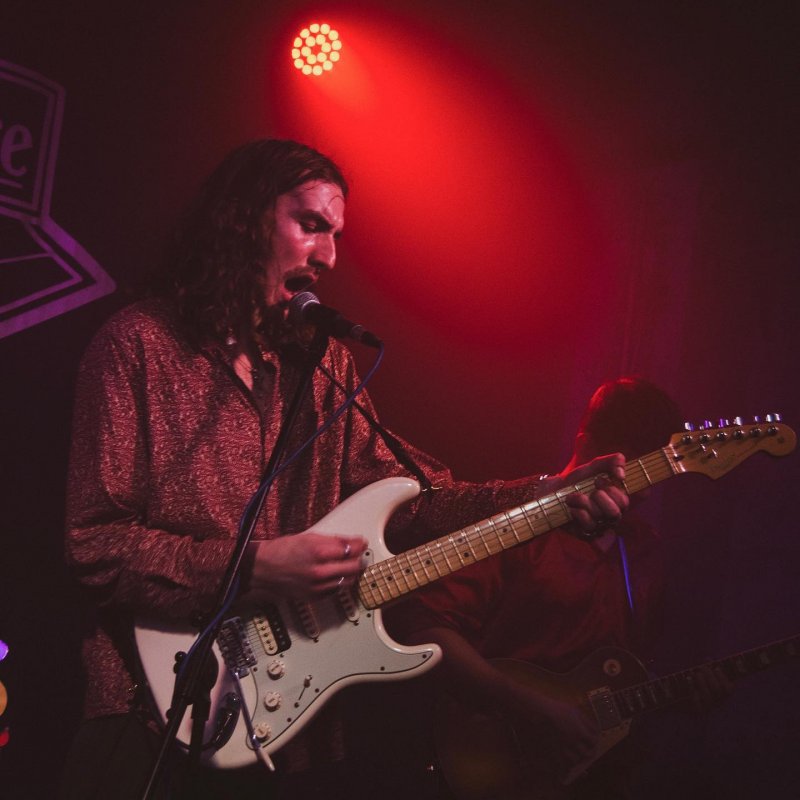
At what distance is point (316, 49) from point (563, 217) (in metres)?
1.25

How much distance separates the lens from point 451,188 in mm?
2824

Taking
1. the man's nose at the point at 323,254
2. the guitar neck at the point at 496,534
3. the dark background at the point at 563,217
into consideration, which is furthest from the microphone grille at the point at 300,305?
the dark background at the point at 563,217

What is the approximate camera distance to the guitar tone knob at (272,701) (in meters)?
1.71

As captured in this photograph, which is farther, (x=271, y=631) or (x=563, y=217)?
(x=563, y=217)

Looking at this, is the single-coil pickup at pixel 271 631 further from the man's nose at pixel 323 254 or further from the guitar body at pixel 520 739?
the man's nose at pixel 323 254

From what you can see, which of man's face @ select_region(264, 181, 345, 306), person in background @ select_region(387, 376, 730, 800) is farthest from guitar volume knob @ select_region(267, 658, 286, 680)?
man's face @ select_region(264, 181, 345, 306)

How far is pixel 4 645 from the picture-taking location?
219 cm

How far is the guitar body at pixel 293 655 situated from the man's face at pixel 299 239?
2.64 ft

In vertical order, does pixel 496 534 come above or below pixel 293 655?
above

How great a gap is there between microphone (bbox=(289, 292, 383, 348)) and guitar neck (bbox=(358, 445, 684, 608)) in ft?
2.13

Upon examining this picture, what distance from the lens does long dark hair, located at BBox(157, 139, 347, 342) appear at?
2.14 meters

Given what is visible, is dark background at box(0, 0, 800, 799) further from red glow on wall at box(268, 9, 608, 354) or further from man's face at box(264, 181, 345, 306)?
man's face at box(264, 181, 345, 306)

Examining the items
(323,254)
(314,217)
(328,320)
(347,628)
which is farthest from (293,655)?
(314,217)

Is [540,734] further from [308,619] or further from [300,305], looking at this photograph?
[300,305]
